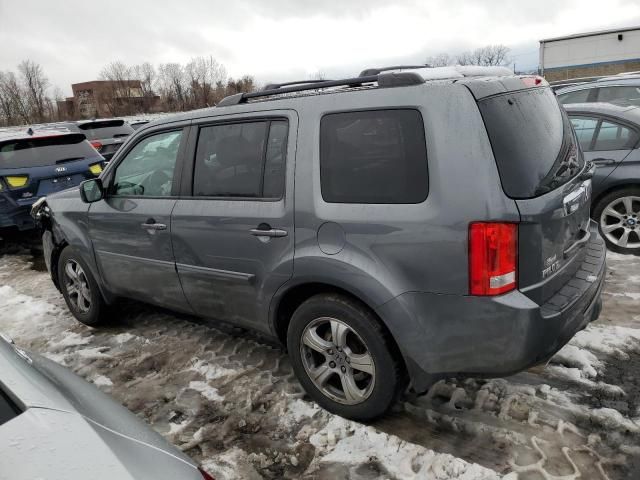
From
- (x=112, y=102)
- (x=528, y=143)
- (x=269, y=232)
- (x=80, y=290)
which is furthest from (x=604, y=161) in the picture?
(x=112, y=102)

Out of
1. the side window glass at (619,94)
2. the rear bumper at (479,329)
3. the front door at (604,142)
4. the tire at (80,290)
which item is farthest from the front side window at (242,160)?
the side window glass at (619,94)

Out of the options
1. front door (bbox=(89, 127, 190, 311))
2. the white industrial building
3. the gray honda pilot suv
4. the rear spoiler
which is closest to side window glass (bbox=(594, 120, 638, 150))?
the gray honda pilot suv

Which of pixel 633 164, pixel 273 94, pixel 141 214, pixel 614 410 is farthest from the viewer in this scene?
pixel 633 164

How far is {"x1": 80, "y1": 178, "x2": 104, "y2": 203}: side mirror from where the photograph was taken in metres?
3.86

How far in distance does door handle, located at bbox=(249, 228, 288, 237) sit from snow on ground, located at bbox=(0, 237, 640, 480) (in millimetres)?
1071

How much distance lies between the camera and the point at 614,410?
2.68 m

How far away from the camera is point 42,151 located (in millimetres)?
7223

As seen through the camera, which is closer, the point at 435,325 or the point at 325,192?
the point at 435,325

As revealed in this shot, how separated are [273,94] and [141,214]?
4.42ft

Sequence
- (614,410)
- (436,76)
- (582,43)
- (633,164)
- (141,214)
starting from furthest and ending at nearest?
(582,43)
(633,164)
(141,214)
(614,410)
(436,76)

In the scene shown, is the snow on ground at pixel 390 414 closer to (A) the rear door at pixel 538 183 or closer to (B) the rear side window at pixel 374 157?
(A) the rear door at pixel 538 183

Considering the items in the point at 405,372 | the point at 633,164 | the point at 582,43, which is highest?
the point at 582,43

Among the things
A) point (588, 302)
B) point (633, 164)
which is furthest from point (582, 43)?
point (588, 302)

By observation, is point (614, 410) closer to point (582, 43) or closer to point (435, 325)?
point (435, 325)
